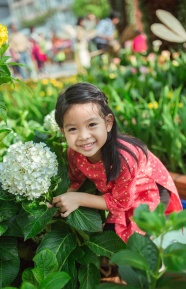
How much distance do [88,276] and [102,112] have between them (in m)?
0.59

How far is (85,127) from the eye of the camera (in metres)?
1.26

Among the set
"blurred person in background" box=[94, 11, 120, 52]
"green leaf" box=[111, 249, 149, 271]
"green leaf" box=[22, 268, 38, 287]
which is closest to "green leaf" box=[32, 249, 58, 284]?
"green leaf" box=[22, 268, 38, 287]

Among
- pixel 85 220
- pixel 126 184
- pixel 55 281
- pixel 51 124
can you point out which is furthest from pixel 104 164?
pixel 55 281

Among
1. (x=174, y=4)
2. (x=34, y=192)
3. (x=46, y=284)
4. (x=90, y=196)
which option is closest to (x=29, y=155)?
(x=34, y=192)

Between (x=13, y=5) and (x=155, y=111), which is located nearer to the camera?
(x=155, y=111)

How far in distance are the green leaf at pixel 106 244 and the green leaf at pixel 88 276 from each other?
9cm

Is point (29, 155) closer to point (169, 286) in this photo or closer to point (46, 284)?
point (46, 284)

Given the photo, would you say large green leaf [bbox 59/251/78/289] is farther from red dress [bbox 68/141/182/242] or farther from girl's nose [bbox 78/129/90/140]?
girl's nose [bbox 78/129/90/140]

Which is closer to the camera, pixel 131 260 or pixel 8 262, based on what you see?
pixel 131 260

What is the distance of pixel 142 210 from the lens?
2.54 ft

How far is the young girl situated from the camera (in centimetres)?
127

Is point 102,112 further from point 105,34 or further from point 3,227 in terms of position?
point 105,34

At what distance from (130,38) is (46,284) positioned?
6.71m

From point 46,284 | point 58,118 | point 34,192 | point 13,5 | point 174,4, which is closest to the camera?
point 46,284
